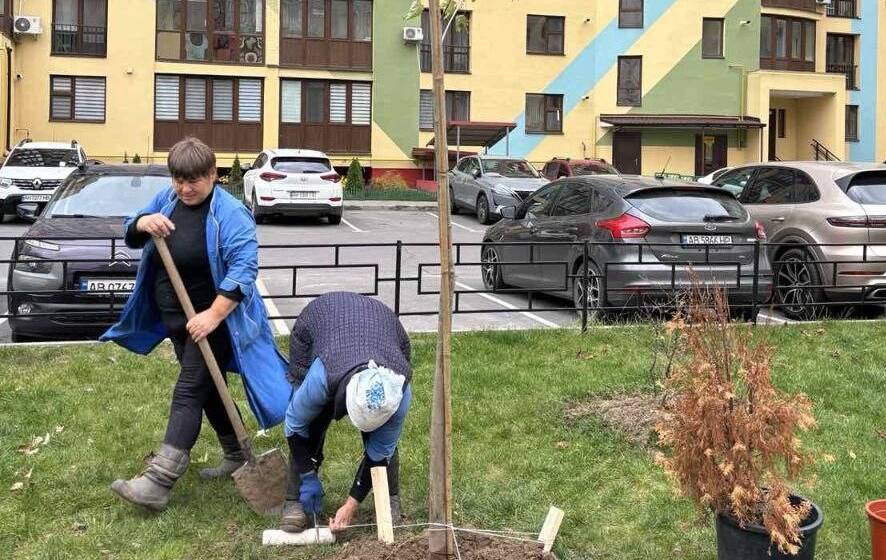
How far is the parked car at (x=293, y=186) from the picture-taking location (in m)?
21.9

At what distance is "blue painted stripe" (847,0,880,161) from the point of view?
43.6 m

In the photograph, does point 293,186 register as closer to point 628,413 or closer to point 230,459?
point 628,413

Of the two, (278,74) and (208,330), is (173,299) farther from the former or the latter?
(278,74)

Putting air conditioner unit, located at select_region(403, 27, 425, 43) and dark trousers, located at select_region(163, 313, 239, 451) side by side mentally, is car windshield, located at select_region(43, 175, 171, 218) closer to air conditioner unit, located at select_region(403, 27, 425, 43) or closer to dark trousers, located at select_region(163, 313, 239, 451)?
dark trousers, located at select_region(163, 313, 239, 451)

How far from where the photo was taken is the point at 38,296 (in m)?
8.32

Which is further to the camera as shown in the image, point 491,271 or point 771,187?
point 491,271

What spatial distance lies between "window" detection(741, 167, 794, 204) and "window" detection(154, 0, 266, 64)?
24.4 metres

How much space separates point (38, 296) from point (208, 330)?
4389 mm

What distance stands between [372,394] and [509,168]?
2204 centimetres

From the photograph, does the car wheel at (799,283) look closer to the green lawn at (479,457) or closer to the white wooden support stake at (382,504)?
the green lawn at (479,457)

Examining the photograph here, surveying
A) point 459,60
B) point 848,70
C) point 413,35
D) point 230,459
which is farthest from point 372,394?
point 848,70

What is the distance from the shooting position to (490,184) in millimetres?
→ 24125

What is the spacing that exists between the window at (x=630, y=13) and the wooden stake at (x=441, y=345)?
119ft

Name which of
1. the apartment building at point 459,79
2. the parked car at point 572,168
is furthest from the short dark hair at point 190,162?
the apartment building at point 459,79
